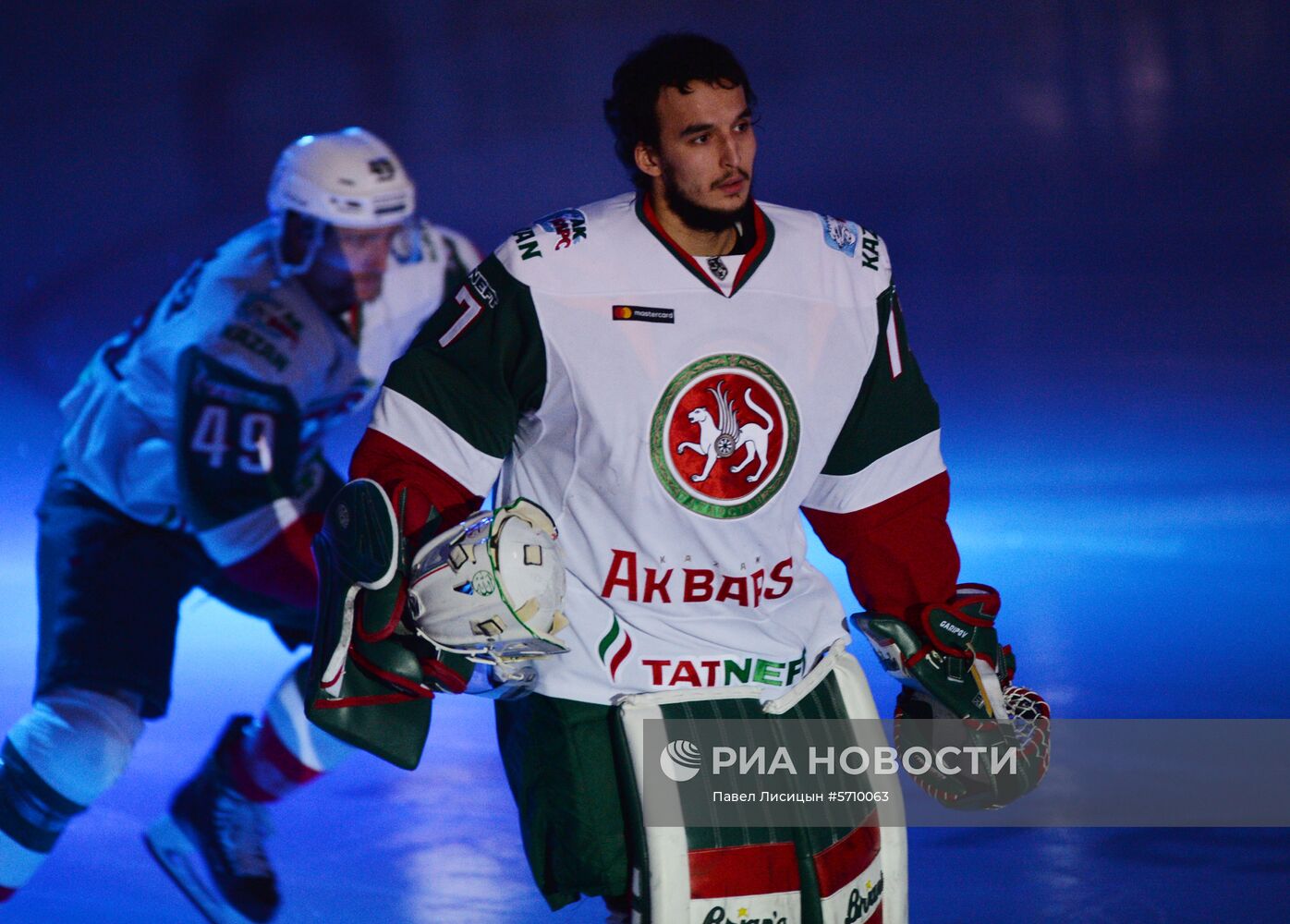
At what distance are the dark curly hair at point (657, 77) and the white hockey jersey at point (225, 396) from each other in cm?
141

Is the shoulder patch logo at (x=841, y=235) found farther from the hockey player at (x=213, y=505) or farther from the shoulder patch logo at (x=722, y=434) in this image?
the hockey player at (x=213, y=505)

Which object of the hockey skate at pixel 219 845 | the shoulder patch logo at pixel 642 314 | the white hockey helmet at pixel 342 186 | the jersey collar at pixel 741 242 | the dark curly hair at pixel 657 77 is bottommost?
the hockey skate at pixel 219 845

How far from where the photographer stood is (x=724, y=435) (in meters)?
2.20

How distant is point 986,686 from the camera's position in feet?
7.70

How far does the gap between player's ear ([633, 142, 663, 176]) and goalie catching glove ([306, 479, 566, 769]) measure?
0.56 metres

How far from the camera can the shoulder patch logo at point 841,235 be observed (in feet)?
7.75

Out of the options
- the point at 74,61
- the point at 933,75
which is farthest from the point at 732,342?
the point at 74,61

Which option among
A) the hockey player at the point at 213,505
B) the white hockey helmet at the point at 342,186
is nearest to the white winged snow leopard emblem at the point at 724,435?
the hockey player at the point at 213,505

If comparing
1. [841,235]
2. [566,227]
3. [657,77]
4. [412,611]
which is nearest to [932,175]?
[841,235]

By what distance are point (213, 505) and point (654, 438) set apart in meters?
1.81

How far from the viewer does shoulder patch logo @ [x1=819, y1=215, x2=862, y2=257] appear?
2363 millimetres

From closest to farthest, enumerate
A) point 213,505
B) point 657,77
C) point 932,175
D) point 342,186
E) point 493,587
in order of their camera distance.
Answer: point 493,587, point 657,77, point 213,505, point 342,186, point 932,175

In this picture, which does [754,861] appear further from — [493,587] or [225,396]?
[225,396]

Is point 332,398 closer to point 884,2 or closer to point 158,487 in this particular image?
point 158,487
